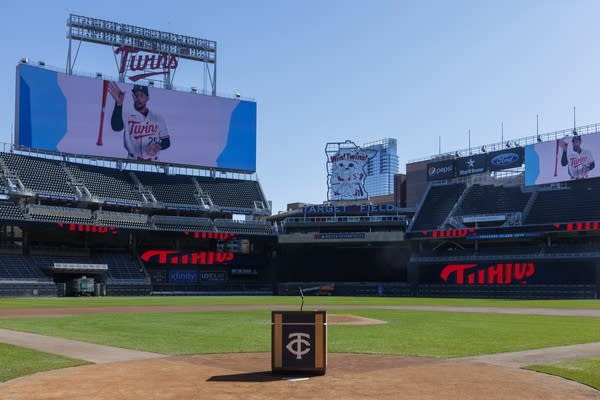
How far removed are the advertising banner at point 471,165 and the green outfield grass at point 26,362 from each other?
72.0m

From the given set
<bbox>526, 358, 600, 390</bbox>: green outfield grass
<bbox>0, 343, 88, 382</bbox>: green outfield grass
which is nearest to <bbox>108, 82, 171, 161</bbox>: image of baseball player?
<bbox>0, 343, 88, 382</bbox>: green outfield grass

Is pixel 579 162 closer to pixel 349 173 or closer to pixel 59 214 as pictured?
pixel 349 173

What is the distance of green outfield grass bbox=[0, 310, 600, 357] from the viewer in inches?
715

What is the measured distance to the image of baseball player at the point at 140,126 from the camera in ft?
267

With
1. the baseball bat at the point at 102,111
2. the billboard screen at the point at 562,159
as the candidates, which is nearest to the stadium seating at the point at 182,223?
the baseball bat at the point at 102,111

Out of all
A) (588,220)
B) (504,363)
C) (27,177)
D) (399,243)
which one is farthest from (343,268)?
(504,363)

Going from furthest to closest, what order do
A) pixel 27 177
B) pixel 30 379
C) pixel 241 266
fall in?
pixel 241 266 < pixel 27 177 < pixel 30 379

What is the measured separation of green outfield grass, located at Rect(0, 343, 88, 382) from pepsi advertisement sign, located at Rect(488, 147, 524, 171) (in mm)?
70345

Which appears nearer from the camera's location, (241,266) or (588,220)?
(588,220)

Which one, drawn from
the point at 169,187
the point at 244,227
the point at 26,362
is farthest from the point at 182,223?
the point at 26,362

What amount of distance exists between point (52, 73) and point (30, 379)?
71.0 meters

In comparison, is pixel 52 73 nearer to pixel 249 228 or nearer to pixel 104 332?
pixel 249 228

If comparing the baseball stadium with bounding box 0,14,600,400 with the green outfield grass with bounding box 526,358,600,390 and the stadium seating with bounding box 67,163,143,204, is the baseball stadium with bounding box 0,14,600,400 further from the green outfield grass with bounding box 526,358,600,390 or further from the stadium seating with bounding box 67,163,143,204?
the green outfield grass with bounding box 526,358,600,390

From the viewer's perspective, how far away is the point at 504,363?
49.4ft
